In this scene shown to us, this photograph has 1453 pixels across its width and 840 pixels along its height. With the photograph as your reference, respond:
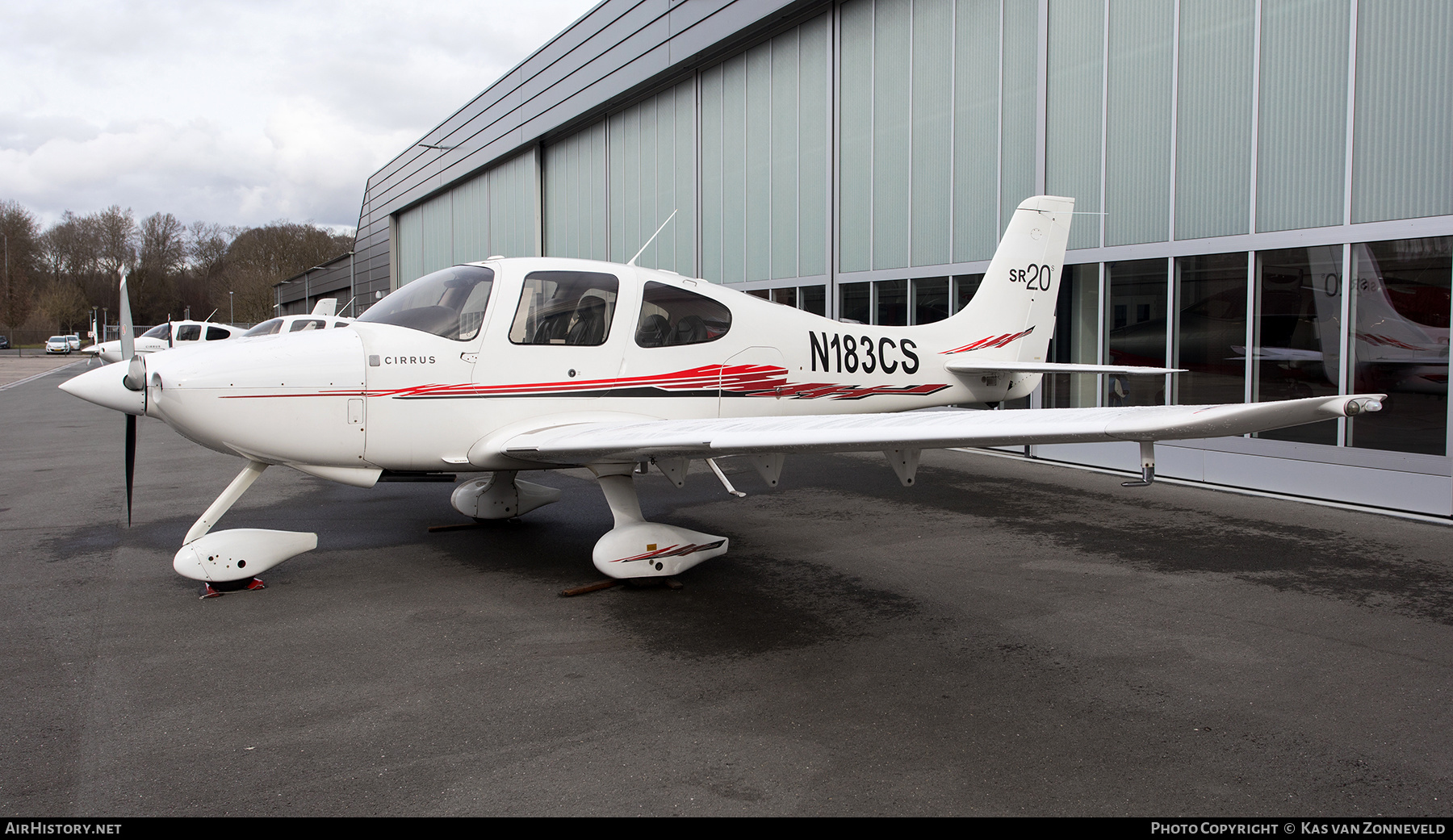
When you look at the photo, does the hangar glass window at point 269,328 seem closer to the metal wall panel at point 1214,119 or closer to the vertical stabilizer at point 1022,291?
the vertical stabilizer at point 1022,291

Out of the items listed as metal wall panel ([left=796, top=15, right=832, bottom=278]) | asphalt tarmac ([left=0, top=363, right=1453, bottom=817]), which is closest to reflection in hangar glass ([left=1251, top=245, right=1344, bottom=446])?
asphalt tarmac ([left=0, top=363, right=1453, bottom=817])

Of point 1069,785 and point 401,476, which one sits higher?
point 401,476

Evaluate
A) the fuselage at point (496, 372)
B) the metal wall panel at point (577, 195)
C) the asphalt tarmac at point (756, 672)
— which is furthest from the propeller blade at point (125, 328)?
the metal wall panel at point (577, 195)

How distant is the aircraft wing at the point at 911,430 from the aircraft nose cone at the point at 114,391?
6.77ft

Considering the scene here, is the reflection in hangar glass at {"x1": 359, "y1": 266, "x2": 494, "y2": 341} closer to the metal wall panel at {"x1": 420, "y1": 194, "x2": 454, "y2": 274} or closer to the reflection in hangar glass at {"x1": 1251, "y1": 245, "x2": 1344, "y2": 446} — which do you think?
the reflection in hangar glass at {"x1": 1251, "y1": 245, "x2": 1344, "y2": 446}

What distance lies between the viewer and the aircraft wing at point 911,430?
2.94 m

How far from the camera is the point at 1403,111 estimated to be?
7.21 m

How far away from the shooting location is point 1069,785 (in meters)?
2.84

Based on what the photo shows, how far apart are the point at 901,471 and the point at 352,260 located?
50.8m

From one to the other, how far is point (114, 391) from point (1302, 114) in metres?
9.57

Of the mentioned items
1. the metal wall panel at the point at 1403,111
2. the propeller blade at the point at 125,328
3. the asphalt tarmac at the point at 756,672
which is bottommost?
the asphalt tarmac at the point at 756,672

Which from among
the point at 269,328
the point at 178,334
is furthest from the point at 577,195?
the point at 178,334
